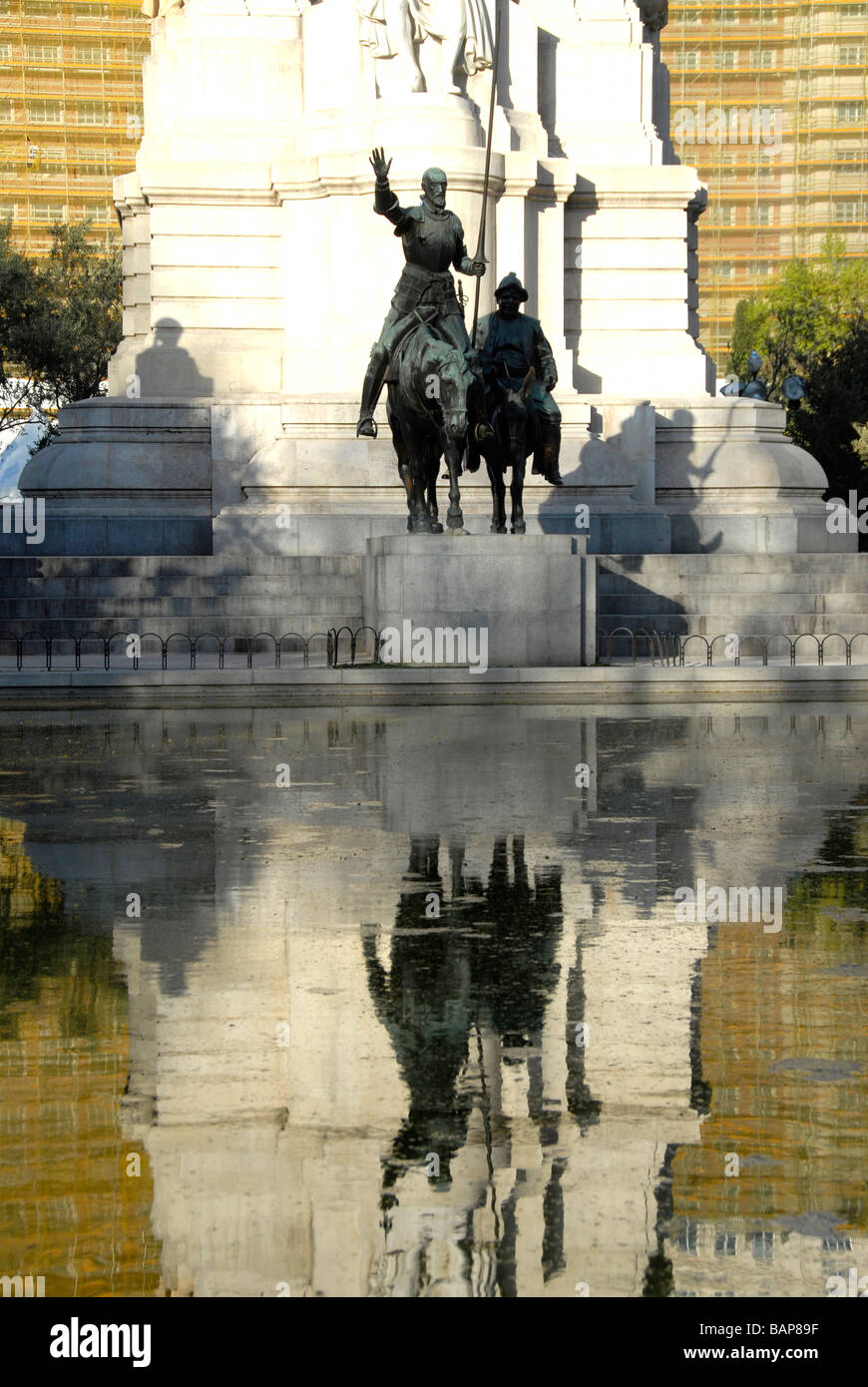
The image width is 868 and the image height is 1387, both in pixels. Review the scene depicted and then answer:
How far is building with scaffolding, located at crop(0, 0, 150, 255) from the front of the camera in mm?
70062

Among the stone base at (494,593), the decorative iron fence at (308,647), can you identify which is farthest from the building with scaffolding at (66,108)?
the stone base at (494,593)

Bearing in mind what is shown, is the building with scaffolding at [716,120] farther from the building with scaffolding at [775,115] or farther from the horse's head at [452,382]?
the horse's head at [452,382]

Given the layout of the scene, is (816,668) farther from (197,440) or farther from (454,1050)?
(454,1050)

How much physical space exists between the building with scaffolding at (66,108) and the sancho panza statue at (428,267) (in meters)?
46.5

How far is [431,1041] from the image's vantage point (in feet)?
25.1

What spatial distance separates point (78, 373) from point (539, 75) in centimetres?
2368

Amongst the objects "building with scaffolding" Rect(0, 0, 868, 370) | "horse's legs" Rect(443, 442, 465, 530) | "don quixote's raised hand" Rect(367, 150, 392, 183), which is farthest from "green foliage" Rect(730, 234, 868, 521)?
"don quixote's raised hand" Rect(367, 150, 392, 183)

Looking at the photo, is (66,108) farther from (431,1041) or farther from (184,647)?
(431,1041)

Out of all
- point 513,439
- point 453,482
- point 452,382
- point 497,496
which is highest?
point 452,382

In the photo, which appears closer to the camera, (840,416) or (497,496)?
(497,496)

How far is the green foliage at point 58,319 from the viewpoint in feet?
173

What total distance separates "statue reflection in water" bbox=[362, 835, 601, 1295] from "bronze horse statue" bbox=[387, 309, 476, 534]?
531 inches

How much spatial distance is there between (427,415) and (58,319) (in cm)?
3133

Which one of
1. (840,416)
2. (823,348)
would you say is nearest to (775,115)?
(823,348)
